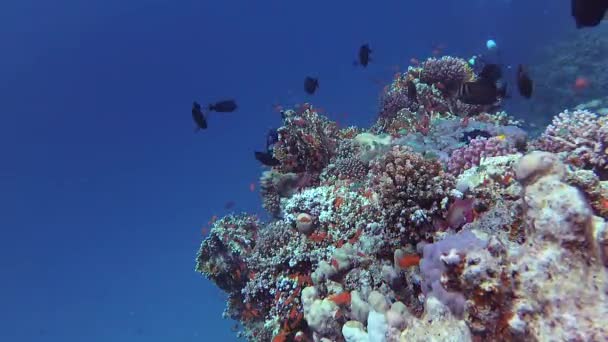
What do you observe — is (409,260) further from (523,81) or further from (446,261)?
(523,81)

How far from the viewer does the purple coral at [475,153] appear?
5.86m

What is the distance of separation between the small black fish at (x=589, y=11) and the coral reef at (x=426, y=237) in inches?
53.8

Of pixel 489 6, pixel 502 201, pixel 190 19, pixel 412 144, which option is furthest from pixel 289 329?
pixel 190 19

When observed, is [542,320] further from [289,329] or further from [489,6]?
[489,6]

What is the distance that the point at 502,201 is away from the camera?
4273mm

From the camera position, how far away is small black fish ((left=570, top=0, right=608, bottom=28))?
4438 mm

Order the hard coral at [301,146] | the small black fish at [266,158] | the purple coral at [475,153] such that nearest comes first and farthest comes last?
the purple coral at [475,153], the small black fish at [266,158], the hard coral at [301,146]

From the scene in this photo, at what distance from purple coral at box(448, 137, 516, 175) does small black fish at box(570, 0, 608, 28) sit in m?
1.79

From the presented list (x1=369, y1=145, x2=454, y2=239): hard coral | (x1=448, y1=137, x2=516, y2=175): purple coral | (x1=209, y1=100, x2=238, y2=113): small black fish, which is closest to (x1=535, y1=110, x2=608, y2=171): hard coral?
(x1=448, y1=137, x2=516, y2=175): purple coral

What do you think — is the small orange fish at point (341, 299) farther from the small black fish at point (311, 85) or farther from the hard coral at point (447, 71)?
the hard coral at point (447, 71)

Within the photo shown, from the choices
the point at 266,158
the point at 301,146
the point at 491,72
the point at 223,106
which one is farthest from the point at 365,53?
the point at 266,158

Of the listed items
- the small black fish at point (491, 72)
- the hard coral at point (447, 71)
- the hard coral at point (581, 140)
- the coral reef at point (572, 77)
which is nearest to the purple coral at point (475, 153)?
the hard coral at point (581, 140)

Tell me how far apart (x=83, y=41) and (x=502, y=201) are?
100133 mm

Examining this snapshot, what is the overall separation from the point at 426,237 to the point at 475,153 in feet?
6.35
